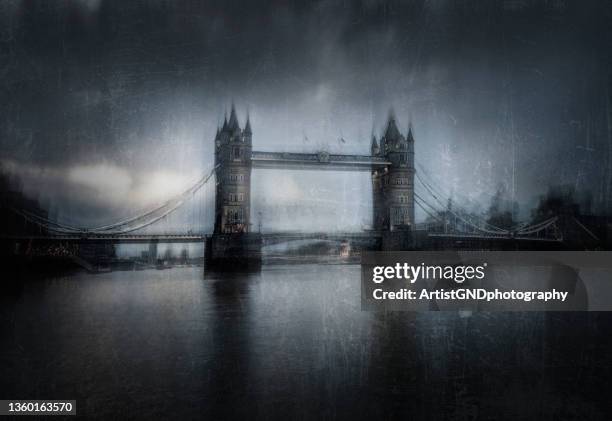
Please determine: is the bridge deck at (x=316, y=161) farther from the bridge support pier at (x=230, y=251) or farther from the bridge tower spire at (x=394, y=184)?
the bridge support pier at (x=230, y=251)

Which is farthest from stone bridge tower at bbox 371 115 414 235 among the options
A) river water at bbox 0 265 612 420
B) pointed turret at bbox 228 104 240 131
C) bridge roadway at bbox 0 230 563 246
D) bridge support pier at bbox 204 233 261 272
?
bridge support pier at bbox 204 233 261 272

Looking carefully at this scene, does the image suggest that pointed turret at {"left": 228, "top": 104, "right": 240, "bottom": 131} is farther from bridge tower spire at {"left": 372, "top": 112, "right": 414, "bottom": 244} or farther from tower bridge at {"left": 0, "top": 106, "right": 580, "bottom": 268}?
bridge tower spire at {"left": 372, "top": 112, "right": 414, "bottom": 244}

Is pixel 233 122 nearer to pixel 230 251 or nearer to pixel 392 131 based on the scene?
pixel 392 131

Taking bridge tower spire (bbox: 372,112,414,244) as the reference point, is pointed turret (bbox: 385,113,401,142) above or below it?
above

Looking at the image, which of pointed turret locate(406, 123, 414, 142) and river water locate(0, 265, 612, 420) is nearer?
river water locate(0, 265, 612, 420)

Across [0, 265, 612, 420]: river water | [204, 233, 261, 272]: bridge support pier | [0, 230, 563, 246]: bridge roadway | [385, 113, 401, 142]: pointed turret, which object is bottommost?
[0, 265, 612, 420]: river water

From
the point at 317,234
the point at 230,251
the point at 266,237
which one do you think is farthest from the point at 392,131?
the point at 230,251

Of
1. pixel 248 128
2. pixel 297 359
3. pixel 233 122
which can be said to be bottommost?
pixel 297 359
